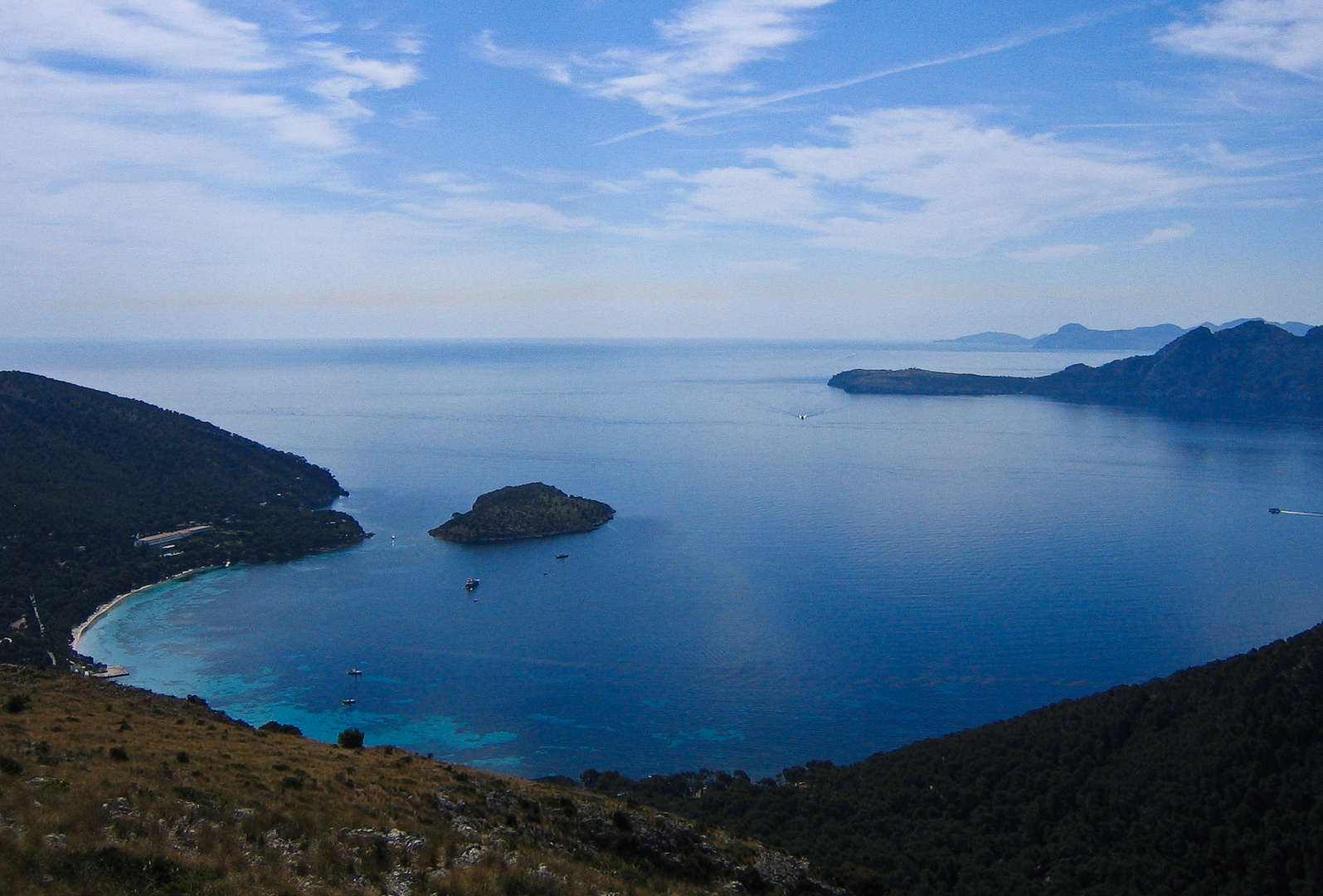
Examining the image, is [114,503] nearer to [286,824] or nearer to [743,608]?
[743,608]

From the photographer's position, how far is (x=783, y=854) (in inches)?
882

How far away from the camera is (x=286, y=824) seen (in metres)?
13.9

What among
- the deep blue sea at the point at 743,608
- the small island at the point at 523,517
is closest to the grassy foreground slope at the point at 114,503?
the deep blue sea at the point at 743,608

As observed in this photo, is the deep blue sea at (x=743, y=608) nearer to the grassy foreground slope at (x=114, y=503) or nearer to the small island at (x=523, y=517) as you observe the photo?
the small island at (x=523, y=517)

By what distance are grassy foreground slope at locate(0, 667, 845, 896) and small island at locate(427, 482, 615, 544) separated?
6014 centimetres

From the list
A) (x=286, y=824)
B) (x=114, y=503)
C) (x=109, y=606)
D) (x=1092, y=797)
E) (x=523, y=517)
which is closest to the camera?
(x=286, y=824)

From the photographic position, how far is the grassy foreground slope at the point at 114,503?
209 ft

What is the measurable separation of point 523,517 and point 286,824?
73.3 meters

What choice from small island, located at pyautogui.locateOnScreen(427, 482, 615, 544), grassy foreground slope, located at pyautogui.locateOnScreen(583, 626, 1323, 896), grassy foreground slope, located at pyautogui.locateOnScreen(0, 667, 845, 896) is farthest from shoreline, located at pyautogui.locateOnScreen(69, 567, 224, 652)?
grassy foreground slope, located at pyautogui.locateOnScreen(583, 626, 1323, 896)

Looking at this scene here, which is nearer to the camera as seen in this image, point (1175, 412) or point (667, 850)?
point (667, 850)

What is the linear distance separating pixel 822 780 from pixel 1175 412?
178252 millimetres

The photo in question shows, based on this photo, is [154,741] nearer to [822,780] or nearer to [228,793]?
[228,793]

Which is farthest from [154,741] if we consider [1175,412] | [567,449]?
[1175,412]

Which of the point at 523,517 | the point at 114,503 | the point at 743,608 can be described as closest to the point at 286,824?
the point at 743,608
